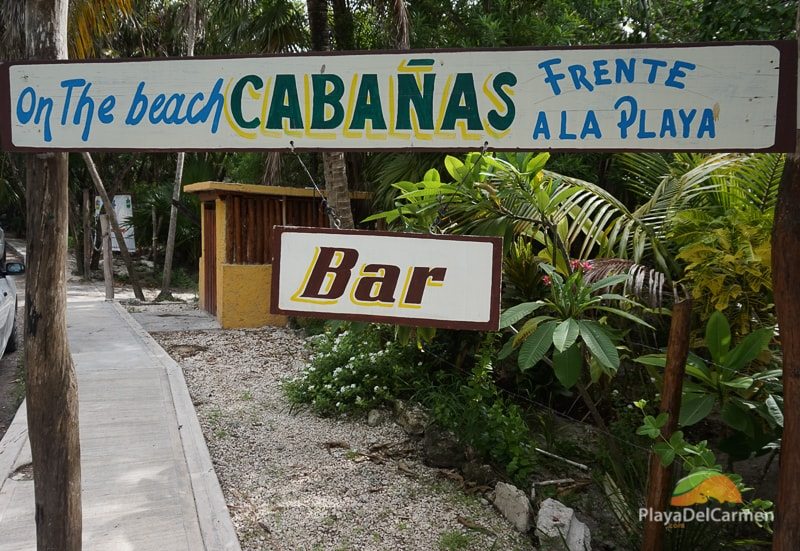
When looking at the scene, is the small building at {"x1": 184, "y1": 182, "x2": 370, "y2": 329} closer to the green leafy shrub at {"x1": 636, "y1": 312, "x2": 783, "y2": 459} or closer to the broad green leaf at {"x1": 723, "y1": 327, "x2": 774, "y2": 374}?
the green leafy shrub at {"x1": 636, "y1": 312, "x2": 783, "y2": 459}

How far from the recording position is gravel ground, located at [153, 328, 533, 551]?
13.0 ft

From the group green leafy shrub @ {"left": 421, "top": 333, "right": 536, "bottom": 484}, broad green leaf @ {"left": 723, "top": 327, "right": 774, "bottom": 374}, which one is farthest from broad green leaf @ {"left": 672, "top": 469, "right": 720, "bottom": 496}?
green leafy shrub @ {"left": 421, "top": 333, "right": 536, "bottom": 484}

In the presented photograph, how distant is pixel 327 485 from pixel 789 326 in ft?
10.5

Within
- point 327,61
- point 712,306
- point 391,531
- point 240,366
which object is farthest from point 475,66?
point 240,366

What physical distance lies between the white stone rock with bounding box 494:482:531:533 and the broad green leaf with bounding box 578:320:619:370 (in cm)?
142

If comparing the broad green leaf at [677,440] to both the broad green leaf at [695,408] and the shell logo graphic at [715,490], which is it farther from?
the broad green leaf at [695,408]

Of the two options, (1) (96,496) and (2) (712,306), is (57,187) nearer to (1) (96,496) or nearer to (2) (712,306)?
(1) (96,496)

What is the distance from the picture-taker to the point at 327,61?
2.37 metres

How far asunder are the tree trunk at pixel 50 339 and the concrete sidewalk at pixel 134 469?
115 cm

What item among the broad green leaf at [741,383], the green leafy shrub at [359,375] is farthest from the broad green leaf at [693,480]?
the green leafy shrub at [359,375]

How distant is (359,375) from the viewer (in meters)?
6.04

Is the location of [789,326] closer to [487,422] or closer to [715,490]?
[715,490]

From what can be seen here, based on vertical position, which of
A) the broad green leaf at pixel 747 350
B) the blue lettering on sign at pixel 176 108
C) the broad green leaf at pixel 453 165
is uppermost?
the blue lettering on sign at pixel 176 108

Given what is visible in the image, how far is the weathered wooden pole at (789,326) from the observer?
223cm
